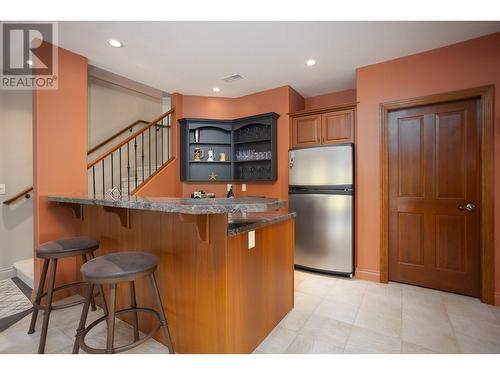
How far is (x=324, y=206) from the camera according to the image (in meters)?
3.15

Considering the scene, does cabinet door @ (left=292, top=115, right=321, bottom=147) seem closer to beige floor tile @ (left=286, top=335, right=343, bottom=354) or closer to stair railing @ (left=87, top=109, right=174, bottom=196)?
stair railing @ (left=87, top=109, right=174, bottom=196)

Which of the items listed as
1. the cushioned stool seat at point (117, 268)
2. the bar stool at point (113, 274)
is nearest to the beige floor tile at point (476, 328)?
the bar stool at point (113, 274)

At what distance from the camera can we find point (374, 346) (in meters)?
1.75

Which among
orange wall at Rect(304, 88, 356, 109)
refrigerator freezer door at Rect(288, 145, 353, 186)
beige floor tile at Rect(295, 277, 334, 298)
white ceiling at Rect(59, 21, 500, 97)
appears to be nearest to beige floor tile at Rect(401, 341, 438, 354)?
beige floor tile at Rect(295, 277, 334, 298)

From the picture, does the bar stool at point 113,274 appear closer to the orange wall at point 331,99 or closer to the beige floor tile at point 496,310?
the beige floor tile at point 496,310

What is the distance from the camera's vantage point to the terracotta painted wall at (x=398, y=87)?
238 centimetres

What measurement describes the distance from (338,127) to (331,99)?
1010 mm

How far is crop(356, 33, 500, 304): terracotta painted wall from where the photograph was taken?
2.38 m

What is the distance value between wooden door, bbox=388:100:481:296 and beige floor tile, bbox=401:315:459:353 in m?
0.90

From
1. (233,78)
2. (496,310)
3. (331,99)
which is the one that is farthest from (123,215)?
(331,99)

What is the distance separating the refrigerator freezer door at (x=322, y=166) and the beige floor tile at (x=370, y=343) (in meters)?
1.71

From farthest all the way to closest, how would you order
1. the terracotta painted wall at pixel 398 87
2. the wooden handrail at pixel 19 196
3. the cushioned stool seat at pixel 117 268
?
the wooden handrail at pixel 19 196 < the terracotta painted wall at pixel 398 87 < the cushioned stool seat at pixel 117 268
